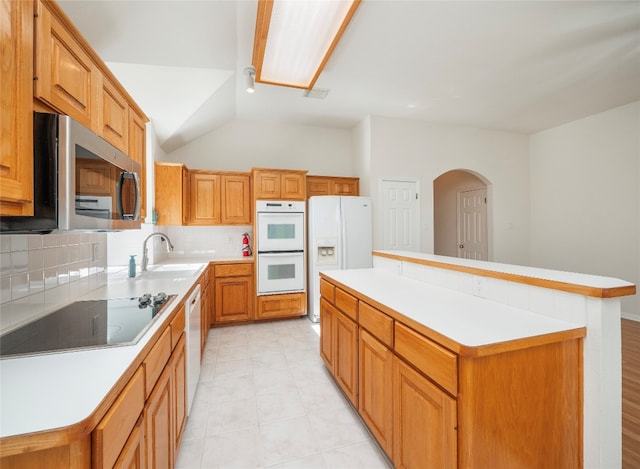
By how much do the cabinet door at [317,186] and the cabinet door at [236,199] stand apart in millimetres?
887

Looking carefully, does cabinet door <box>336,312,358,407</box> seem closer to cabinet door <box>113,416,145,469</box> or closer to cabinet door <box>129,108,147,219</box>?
cabinet door <box>113,416,145,469</box>

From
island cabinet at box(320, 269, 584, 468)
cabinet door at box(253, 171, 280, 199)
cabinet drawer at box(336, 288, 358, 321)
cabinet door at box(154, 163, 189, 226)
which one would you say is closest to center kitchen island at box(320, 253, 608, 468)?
island cabinet at box(320, 269, 584, 468)

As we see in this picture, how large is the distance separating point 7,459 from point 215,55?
2.96 m

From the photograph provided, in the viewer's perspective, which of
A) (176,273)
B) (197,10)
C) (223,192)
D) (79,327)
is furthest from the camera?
(223,192)

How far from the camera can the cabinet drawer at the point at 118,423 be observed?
681mm

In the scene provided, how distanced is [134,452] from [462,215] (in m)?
6.09

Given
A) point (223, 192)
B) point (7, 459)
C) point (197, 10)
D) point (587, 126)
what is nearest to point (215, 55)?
point (197, 10)

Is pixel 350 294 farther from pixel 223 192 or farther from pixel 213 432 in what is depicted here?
pixel 223 192

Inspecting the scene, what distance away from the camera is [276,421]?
1.89m

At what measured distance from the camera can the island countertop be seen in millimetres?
1012

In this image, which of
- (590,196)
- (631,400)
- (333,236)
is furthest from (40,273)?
(590,196)

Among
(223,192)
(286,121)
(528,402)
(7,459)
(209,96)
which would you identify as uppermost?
(286,121)

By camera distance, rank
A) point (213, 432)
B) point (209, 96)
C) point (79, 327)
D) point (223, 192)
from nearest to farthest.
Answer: point (79, 327), point (213, 432), point (209, 96), point (223, 192)

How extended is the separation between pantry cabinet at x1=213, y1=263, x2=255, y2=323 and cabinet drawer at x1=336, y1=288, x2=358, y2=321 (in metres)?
1.98
